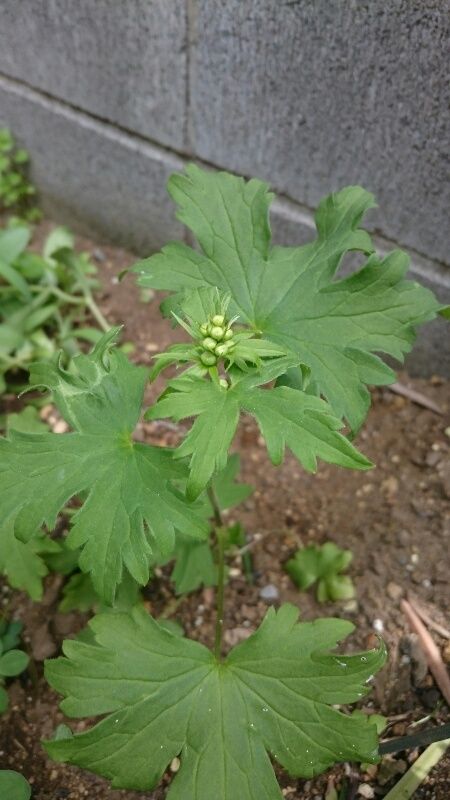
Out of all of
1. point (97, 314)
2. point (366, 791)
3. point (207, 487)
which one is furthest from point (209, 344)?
point (97, 314)

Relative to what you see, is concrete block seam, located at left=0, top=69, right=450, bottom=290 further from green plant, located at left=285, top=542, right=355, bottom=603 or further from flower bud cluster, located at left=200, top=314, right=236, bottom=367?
flower bud cluster, located at left=200, top=314, right=236, bottom=367

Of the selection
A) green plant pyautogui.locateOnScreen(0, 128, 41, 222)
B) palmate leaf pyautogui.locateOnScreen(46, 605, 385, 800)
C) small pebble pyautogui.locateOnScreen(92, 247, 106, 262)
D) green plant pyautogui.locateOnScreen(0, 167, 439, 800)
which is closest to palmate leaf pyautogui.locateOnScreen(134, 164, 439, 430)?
green plant pyautogui.locateOnScreen(0, 167, 439, 800)

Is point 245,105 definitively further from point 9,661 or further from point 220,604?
point 9,661

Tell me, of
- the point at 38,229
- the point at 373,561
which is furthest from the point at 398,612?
the point at 38,229

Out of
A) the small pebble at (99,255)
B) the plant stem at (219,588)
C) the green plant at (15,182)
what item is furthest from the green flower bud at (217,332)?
the green plant at (15,182)

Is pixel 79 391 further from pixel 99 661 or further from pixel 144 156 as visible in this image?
A: pixel 144 156

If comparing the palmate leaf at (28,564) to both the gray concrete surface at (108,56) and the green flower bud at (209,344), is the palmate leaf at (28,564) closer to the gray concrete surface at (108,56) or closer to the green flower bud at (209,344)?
the green flower bud at (209,344)

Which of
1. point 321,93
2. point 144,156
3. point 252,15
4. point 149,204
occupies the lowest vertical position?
point 149,204
